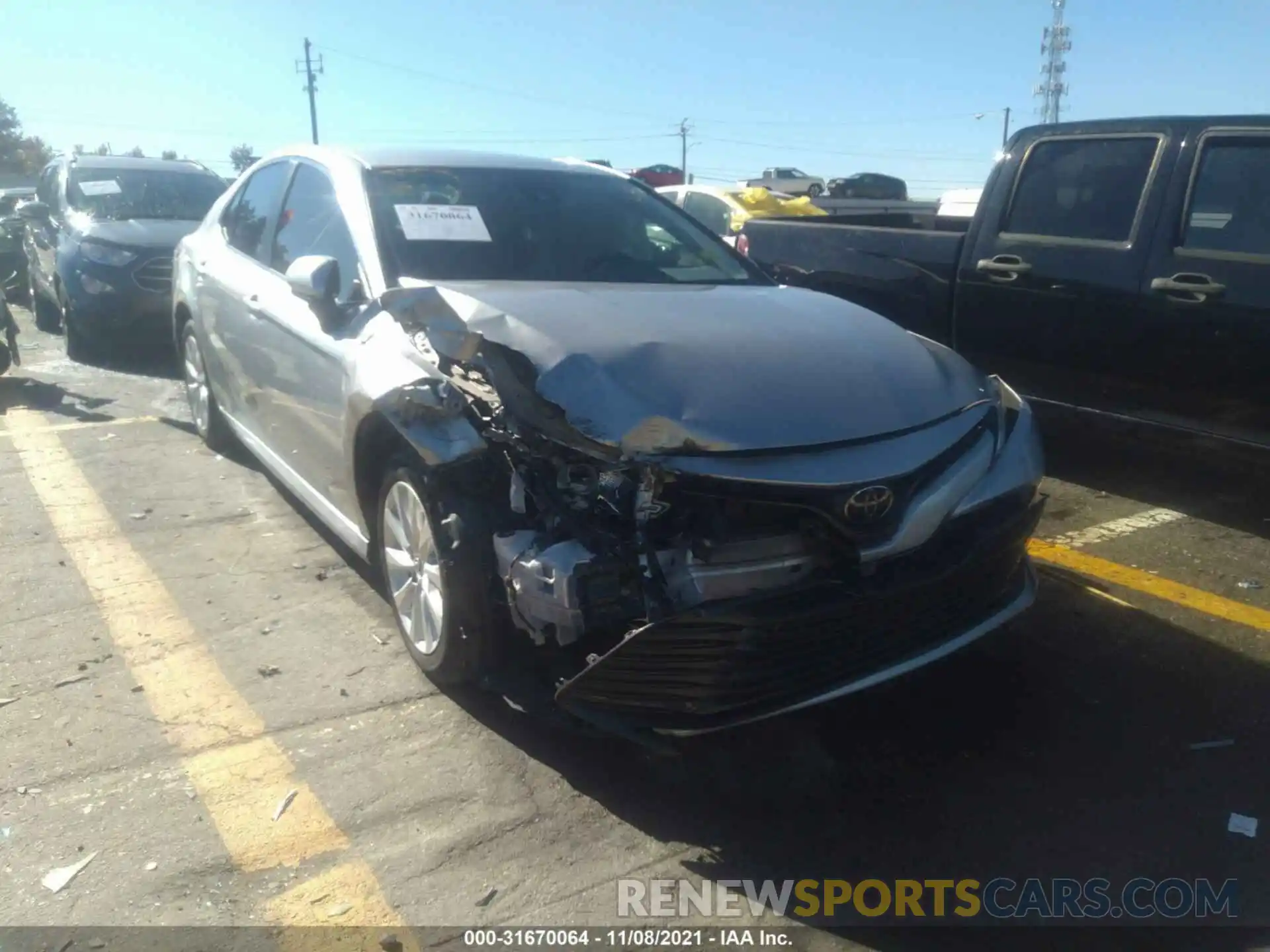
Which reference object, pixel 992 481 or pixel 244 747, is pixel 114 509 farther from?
pixel 992 481

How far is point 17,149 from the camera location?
72312mm

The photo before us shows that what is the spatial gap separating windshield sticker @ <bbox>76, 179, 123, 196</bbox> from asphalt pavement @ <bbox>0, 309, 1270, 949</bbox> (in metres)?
6.06

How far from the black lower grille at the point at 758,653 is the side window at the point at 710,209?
1247 cm

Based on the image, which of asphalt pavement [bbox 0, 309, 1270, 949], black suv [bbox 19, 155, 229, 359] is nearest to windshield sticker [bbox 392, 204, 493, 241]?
asphalt pavement [bbox 0, 309, 1270, 949]

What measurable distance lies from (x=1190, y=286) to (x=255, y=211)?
13.9 feet

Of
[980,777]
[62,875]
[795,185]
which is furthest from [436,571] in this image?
[795,185]

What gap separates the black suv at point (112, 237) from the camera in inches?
356

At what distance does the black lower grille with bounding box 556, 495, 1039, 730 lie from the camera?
8.55 feet

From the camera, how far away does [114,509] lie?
545cm

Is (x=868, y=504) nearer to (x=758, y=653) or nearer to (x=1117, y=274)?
(x=758, y=653)

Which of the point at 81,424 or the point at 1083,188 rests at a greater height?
the point at 1083,188

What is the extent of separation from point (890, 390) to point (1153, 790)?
4.47 ft

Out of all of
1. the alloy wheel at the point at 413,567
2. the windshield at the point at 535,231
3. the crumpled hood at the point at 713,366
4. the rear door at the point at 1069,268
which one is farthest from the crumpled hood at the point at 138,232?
the rear door at the point at 1069,268

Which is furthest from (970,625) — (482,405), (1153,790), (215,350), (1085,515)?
(215,350)
